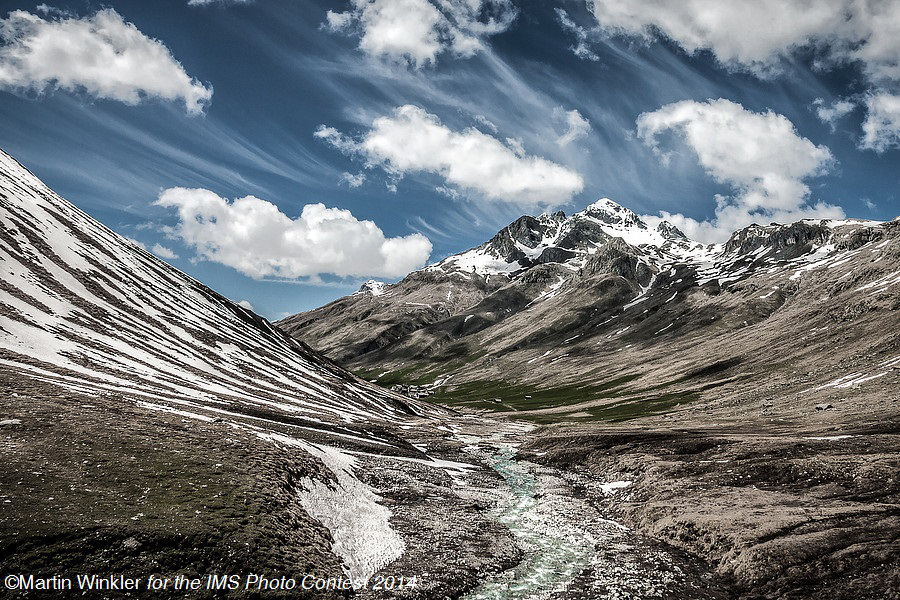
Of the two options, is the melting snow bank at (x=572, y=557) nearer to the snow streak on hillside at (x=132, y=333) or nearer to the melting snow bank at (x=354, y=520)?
the melting snow bank at (x=354, y=520)

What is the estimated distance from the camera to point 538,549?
3366 cm

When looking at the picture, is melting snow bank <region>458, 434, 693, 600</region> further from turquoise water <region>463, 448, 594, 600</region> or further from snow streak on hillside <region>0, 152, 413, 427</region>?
snow streak on hillside <region>0, 152, 413, 427</region>

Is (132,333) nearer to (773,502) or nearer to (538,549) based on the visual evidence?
(538,549)

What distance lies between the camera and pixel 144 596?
19219 mm

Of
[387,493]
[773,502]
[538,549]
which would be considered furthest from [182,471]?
[773,502]

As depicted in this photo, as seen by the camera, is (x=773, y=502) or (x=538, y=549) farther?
(x=773, y=502)

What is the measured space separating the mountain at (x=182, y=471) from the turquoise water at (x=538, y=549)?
1.59 meters

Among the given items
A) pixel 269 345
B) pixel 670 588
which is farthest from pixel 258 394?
pixel 670 588

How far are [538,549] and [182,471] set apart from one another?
84.0ft

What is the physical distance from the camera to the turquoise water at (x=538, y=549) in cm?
2703

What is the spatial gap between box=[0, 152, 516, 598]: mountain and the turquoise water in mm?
1589

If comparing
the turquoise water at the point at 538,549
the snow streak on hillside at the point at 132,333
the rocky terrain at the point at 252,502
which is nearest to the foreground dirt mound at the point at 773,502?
the rocky terrain at the point at 252,502

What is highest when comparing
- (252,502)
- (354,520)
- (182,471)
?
(182,471)

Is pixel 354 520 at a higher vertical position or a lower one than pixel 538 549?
higher
